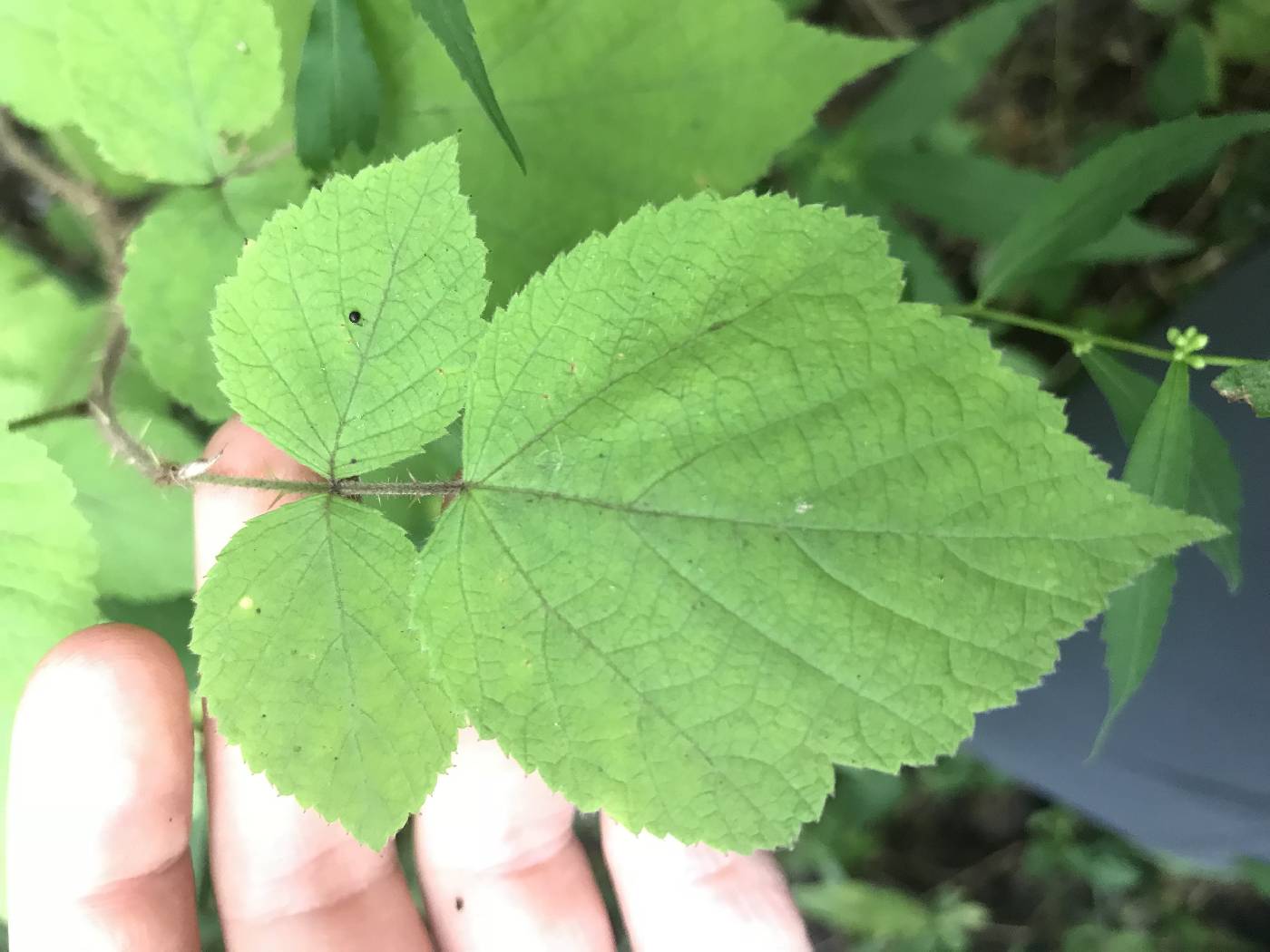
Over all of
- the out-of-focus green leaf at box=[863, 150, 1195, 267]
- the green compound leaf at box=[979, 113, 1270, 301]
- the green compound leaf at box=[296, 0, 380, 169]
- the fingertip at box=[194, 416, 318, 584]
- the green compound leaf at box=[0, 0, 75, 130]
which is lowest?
the fingertip at box=[194, 416, 318, 584]

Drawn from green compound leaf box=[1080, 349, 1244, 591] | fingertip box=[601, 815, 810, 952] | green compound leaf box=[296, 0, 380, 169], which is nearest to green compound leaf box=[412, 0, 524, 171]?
green compound leaf box=[296, 0, 380, 169]

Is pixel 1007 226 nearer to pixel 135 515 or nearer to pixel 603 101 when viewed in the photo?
pixel 603 101

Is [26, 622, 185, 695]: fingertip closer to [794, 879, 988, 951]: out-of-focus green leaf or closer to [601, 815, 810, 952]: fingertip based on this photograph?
[601, 815, 810, 952]: fingertip

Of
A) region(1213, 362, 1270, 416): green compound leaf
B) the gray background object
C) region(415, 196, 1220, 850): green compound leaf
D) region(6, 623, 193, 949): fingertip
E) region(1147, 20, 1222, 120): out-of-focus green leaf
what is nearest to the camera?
region(415, 196, 1220, 850): green compound leaf

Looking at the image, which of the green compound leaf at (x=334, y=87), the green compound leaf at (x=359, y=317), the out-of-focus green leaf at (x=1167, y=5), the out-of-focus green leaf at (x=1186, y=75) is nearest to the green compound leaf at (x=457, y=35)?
the green compound leaf at (x=359, y=317)

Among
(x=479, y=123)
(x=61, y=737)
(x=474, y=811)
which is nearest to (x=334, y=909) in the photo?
(x=474, y=811)

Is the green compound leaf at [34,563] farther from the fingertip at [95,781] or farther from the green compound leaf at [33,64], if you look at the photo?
the green compound leaf at [33,64]

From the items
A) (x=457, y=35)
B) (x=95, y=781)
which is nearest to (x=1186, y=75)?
(x=457, y=35)

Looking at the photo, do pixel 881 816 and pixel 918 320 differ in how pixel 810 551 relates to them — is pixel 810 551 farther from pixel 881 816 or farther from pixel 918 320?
pixel 881 816
